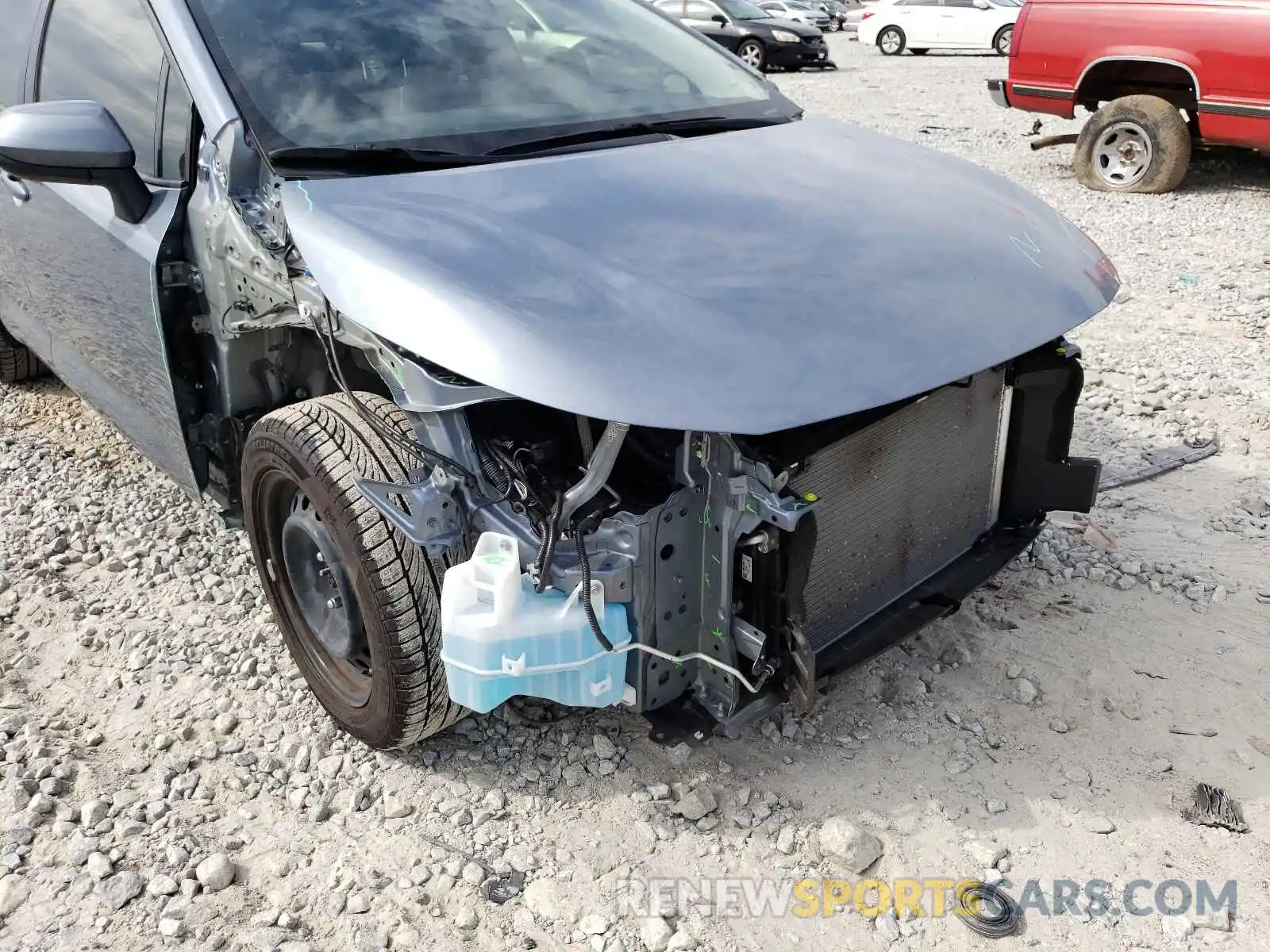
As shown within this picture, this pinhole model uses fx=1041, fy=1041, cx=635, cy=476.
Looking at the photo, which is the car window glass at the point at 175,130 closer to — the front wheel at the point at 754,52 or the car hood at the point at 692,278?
the car hood at the point at 692,278

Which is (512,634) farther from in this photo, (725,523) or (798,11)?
(798,11)

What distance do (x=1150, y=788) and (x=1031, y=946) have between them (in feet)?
1.93

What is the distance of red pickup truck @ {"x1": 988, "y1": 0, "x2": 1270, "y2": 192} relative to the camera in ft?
21.6

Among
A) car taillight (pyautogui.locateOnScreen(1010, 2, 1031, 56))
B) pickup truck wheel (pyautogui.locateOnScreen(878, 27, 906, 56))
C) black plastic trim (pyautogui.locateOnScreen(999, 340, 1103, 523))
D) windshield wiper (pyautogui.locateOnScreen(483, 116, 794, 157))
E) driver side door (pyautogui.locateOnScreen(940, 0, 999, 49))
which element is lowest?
pickup truck wheel (pyautogui.locateOnScreen(878, 27, 906, 56))

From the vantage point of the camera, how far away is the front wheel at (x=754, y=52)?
16.6 metres

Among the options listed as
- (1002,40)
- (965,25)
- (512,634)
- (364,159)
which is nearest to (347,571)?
(512,634)

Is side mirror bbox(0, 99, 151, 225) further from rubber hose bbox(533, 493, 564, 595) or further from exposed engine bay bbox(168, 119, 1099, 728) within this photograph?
rubber hose bbox(533, 493, 564, 595)

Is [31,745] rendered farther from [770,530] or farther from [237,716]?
[770,530]

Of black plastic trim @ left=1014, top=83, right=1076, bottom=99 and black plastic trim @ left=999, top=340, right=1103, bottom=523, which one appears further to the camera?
black plastic trim @ left=1014, top=83, right=1076, bottom=99

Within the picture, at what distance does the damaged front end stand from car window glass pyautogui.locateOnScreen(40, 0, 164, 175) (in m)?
1.29

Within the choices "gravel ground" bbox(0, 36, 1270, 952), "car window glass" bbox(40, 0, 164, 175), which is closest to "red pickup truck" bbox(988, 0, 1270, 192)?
"gravel ground" bbox(0, 36, 1270, 952)

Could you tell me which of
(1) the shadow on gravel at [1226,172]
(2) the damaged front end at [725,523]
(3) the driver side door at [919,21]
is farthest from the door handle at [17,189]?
(3) the driver side door at [919,21]

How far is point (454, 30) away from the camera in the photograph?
281cm

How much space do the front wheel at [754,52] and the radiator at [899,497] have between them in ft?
50.3
